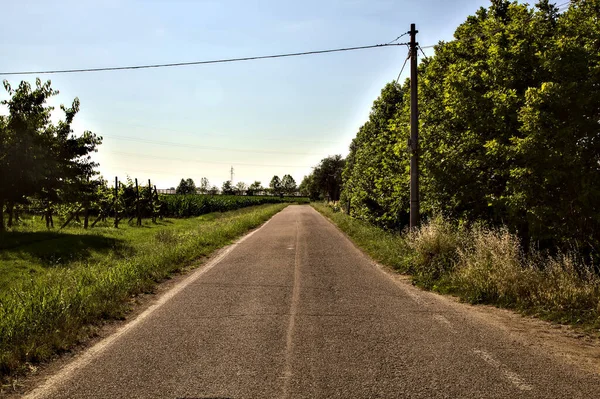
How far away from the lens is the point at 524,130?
8.54 m

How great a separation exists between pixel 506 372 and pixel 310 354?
1.93 meters

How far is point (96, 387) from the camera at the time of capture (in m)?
3.72

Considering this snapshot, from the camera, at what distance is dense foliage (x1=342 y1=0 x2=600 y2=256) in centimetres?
807

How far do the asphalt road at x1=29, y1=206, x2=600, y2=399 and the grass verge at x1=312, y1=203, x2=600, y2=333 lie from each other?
108 centimetres

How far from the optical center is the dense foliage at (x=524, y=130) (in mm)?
8070

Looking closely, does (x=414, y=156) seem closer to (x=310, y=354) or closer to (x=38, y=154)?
(x=310, y=354)

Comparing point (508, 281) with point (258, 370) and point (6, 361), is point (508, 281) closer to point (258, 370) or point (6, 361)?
point (258, 370)

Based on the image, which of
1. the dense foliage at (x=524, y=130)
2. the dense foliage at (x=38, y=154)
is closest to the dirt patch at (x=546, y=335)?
the dense foliage at (x=524, y=130)

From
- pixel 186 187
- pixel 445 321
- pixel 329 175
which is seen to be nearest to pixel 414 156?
pixel 445 321

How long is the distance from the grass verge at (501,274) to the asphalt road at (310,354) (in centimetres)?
108

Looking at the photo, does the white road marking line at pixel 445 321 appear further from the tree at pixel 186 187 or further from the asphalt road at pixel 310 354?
the tree at pixel 186 187

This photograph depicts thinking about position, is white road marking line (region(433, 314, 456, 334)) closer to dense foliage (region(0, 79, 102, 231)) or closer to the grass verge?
the grass verge

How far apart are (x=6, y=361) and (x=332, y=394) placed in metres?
3.36

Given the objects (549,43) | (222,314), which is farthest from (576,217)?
(222,314)
